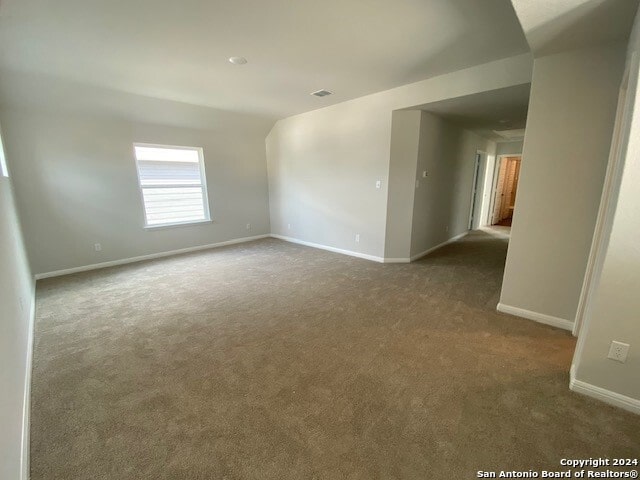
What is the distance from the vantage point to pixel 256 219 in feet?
20.3

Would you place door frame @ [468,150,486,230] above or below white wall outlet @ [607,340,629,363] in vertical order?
above

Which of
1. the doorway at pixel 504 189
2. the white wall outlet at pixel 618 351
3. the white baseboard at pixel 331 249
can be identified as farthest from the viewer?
the doorway at pixel 504 189

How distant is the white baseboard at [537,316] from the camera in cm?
243

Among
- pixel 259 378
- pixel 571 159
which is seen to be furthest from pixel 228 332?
pixel 571 159

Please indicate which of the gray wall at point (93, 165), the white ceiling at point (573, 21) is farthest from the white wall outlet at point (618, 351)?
the gray wall at point (93, 165)

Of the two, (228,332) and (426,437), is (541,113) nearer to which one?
(426,437)

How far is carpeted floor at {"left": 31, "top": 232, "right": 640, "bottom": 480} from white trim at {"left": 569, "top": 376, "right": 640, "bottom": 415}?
7 cm

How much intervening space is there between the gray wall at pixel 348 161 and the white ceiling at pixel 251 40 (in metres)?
0.26

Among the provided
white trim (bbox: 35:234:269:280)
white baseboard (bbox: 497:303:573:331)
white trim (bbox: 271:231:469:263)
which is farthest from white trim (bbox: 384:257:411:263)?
white trim (bbox: 35:234:269:280)

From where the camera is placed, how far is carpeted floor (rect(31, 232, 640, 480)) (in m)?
1.31

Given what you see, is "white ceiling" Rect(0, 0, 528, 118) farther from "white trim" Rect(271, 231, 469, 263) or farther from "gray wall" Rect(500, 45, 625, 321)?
"white trim" Rect(271, 231, 469, 263)

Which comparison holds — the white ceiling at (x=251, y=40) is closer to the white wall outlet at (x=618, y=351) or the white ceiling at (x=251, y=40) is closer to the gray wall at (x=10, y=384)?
the gray wall at (x=10, y=384)

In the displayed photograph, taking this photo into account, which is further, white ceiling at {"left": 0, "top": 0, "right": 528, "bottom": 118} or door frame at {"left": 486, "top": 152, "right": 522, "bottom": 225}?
door frame at {"left": 486, "top": 152, "right": 522, "bottom": 225}

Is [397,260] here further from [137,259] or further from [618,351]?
[137,259]
